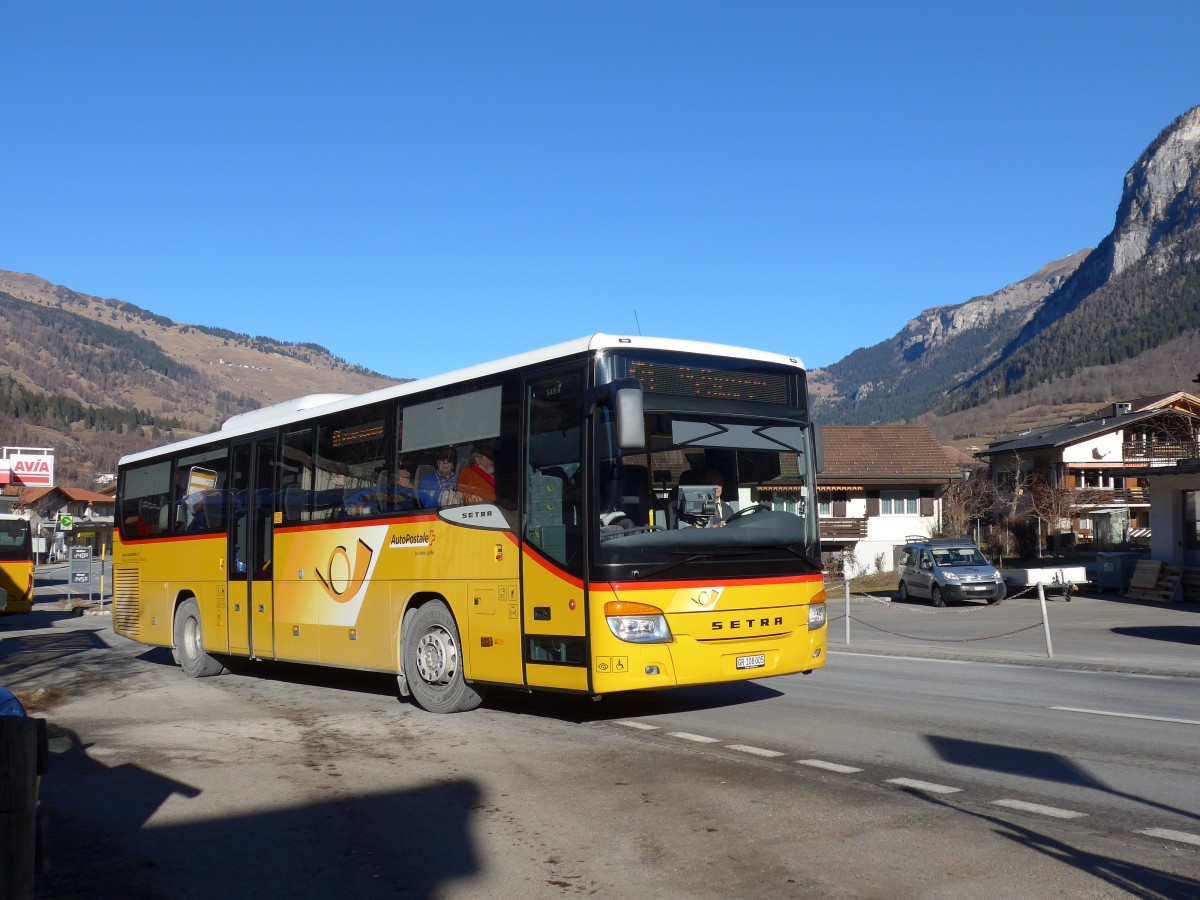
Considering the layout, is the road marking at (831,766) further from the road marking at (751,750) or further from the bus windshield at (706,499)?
the bus windshield at (706,499)

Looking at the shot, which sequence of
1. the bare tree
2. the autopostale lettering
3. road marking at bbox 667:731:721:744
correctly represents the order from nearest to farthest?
road marking at bbox 667:731:721:744 → the autopostale lettering → the bare tree

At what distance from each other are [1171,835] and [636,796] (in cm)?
299

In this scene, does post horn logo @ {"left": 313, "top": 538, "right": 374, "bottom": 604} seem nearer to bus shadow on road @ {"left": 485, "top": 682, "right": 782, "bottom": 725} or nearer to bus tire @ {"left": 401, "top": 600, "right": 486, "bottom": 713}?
bus tire @ {"left": 401, "top": 600, "right": 486, "bottom": 713}

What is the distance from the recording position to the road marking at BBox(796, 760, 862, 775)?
8.07 meters

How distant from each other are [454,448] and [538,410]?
1.29 metres

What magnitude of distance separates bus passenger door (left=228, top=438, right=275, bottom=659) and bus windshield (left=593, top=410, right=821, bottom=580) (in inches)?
249

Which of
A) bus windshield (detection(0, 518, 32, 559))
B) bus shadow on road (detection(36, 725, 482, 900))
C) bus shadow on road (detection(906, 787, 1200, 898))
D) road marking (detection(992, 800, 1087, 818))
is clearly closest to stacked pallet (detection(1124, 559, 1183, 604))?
road marking (detection(992, 800, 1087, 818))

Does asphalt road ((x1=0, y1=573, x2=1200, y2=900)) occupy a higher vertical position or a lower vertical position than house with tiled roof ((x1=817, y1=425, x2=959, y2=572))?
lower

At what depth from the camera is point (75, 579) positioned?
4331 centimetres

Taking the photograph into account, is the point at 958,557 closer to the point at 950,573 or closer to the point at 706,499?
the point at 950,573

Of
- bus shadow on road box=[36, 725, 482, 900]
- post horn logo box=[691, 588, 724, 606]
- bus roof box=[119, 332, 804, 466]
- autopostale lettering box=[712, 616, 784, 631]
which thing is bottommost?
bus shadow on road box=[36, 725, 482, 900]

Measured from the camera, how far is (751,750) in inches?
353

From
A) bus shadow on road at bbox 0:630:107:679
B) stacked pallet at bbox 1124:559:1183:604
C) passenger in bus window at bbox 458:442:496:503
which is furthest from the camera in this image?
stacked pallet at bbox 1124:559:1183:604

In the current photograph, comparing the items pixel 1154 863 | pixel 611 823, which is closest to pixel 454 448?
pixel 611 823
